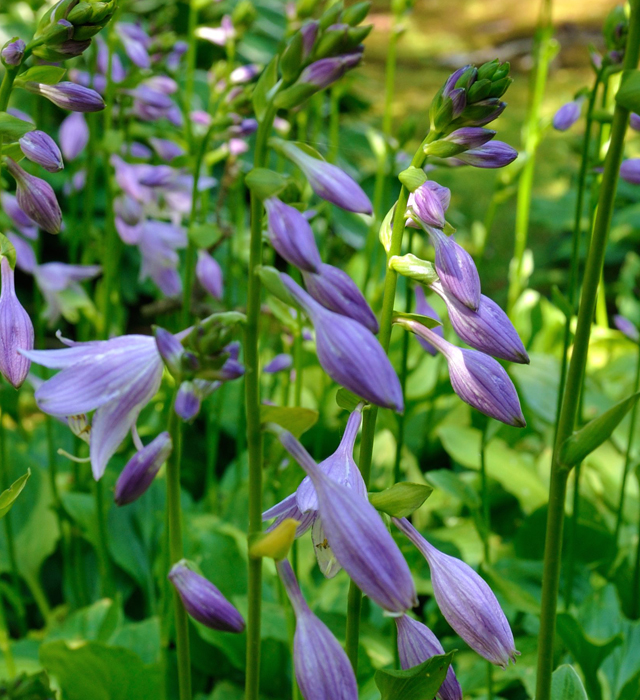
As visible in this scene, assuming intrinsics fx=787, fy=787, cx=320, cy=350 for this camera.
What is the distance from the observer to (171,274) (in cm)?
261

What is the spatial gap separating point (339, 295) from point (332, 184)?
0.11 m

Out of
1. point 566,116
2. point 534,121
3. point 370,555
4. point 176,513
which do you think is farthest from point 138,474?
point 534,121

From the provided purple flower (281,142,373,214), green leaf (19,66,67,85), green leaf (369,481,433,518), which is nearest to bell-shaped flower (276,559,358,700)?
green leaf (369,481,433,518)

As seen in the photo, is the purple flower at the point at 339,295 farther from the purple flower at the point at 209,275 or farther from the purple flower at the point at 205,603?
the purple flower at the point at 209,275

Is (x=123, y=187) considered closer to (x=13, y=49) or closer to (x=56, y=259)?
(x=13, y=49)

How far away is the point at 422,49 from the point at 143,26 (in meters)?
8.33

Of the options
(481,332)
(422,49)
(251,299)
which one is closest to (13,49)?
(251,299)

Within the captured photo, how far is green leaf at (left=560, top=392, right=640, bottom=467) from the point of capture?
2.97 feet

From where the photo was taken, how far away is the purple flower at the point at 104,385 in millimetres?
812

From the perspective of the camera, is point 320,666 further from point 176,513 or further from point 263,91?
point 263,91

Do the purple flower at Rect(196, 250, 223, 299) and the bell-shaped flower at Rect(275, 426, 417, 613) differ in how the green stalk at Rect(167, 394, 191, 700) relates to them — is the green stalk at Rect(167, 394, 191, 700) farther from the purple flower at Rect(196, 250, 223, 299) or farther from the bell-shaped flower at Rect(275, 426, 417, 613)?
the purple flower at Rect(196, 250, 223, 299)

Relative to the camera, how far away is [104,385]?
2.68ft

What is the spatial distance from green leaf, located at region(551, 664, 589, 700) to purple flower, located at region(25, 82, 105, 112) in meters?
1.08

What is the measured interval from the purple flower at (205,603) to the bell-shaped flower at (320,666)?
0.07 metres
